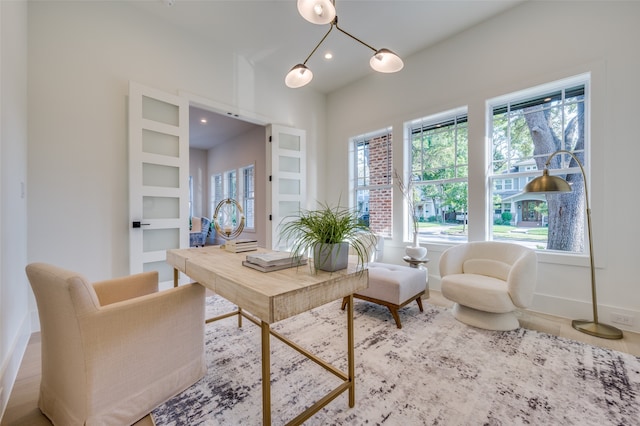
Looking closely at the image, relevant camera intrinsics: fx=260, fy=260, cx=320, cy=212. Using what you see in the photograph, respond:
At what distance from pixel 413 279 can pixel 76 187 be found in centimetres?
341

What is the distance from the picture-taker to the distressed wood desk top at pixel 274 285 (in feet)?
3.38

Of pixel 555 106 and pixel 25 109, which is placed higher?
pixel 555 106

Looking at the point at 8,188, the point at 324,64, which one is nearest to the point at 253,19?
the point at 324,64

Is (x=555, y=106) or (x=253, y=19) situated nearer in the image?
(x=555, y=106)

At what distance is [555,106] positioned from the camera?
9.23 feet

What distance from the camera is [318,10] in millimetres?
1639

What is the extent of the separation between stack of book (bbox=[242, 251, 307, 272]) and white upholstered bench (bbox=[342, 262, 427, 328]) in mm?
1160

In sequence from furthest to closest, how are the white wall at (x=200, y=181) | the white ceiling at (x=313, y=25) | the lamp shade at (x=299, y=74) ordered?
the white wall at (x=200, y=181), the white ceiling at (x=313, y=25), the lamp shade at (x=299, y=74)

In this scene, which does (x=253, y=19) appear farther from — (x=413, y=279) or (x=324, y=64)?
(x=413, y=279)

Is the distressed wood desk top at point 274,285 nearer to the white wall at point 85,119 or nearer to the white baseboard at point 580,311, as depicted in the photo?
the white wall at point 85,119

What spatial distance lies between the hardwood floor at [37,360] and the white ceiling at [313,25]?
3.35 m

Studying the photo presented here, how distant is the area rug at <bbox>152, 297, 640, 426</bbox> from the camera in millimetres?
1360

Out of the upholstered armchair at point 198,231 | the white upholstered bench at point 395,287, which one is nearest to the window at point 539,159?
the white upholstered bench at point 395,287

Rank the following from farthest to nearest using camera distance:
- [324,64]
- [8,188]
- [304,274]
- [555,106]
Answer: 1. [324,64]
2. [555,106]
3. [8,188]
4. [304,274]
